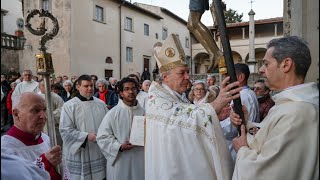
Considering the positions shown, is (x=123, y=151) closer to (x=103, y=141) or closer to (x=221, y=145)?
(x=103, y=141)

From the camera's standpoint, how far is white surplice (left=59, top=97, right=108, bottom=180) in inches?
181

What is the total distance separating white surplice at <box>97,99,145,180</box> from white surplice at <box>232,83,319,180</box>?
2.42 m

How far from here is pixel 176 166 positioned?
261 centimetres

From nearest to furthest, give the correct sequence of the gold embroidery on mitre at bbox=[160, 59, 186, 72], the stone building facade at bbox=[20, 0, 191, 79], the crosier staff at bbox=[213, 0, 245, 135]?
Answer: the crosier staff at bbox=[213, 0, 245, 135], the gold embroidery on mitre at bbox=[160, 59, 186, 72], the stone building facade at bbox=[20, 0, 191, 79]

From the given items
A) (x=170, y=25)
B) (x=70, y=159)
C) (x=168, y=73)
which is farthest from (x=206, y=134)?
(x=170, y=25)

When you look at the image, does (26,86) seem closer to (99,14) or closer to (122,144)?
Answer: (122,144)

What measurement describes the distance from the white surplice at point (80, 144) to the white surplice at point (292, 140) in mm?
3126

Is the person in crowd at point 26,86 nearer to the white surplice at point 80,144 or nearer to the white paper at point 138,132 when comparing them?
the white surplice at point 80,144

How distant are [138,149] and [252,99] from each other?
1558mm

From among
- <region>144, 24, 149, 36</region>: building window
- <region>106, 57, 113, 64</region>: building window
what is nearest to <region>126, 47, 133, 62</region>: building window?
<region>106, 57, 113, 64</region>: building window

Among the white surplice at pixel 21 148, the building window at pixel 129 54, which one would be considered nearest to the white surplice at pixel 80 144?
the white surplice at pixel 21 148

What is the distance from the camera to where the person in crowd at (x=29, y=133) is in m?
2.46

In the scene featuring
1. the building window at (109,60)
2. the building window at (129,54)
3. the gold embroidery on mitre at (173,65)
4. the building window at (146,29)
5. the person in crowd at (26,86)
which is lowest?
the person in crowd at (26,86)

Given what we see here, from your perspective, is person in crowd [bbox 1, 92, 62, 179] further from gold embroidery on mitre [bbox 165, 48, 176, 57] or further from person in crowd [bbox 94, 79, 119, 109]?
person in crowd [bbox 94, 79, 119, 109]
